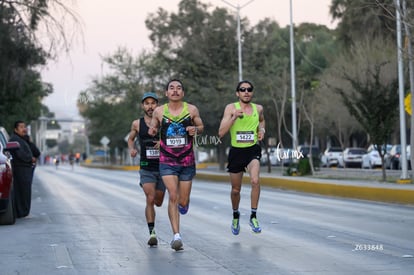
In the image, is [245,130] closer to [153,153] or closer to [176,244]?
[153,153]

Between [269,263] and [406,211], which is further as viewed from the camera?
[406,211]

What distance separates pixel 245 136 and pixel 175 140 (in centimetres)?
141

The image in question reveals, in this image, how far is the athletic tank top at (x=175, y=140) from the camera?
9922 mm

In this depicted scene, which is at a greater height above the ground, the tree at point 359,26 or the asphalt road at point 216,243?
the tree at point 359,26

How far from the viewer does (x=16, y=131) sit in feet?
50.1

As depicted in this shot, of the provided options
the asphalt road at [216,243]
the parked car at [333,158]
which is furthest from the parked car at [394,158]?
the asphalt road at [216,243]

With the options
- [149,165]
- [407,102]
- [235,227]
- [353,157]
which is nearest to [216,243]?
[235,227]

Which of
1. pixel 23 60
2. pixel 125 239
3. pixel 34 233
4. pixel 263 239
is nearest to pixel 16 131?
pixel 34 233

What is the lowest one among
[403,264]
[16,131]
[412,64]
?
[403,264]

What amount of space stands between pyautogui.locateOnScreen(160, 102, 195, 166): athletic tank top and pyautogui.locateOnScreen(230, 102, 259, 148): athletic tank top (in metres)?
1.16

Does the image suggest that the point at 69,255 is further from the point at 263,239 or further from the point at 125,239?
the point at 263,239

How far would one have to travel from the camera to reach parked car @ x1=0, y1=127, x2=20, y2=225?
13469 mm

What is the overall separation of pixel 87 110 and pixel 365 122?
4076 cm

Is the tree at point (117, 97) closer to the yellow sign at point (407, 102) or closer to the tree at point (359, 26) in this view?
the tree at point (359, 26)
